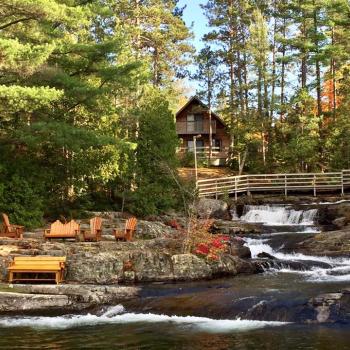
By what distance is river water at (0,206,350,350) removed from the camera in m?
8.98

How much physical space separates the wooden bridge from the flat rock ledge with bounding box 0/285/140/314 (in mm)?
17506

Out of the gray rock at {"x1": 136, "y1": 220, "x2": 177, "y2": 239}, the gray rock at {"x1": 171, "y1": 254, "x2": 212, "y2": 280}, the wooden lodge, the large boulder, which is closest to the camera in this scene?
the gray rock at {"x1": 171, "y1": 254, "x2": 212, "y2": 280}

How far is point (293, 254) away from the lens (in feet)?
59.3

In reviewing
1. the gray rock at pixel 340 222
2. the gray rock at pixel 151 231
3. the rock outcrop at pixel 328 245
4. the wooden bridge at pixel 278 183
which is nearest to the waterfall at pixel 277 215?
the gray rock at pixel 340 222

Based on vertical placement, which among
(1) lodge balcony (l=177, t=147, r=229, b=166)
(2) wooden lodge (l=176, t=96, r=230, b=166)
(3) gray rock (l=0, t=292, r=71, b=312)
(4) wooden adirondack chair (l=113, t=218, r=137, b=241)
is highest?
(2) wooden lodge (l=176, t=96, r=230, b=166)

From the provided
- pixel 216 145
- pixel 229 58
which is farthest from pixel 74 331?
pixel 216 145

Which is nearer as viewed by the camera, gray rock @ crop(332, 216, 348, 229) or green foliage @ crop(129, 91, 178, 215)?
gray rock @ crop(332, 216, 348, 229)

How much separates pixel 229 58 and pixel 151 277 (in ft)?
89.0

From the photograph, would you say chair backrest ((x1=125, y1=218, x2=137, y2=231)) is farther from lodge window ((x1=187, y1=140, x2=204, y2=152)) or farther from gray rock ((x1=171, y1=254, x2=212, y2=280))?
lodge window ((x1=187, y1=140, x2=204, y2=152))

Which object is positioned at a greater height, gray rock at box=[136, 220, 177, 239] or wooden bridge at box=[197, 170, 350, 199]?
wooden bridge at box=[197, 170, 350, 199]

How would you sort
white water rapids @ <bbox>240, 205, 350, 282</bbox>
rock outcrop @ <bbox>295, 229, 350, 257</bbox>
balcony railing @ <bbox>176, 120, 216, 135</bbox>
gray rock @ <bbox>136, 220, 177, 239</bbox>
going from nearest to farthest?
white water rapids @ <bbox>240, 205, 350, 282</bbox>
rock outcrop @ <bbox>295, 229, 350, 257</bbox>
gray rock @ <bbox>136, 220, 177, 239</bbox>
balcony railing @ <bbox>176, 120, 216, 135</bbox>

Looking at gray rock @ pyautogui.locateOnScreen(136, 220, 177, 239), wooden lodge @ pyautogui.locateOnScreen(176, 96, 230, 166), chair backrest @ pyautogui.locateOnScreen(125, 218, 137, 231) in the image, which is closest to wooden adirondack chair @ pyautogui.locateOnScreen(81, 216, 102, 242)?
chair backrest @ pyautogui.locateOnScreen(125, 218, 137, 231)

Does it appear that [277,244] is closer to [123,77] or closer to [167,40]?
[123,77]

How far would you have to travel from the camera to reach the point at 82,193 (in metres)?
23.2
